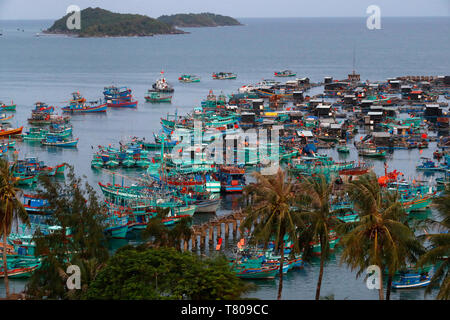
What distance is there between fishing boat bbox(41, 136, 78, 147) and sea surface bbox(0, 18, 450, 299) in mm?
922

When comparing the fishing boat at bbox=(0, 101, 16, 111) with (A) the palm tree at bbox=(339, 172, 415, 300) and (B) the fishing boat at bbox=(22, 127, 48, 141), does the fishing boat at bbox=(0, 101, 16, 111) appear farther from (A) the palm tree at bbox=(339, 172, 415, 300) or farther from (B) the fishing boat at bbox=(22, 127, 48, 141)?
(A) the palm tree at bbox=(339, 172, 415, 300)

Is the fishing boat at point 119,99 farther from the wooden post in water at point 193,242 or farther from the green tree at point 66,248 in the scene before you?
the green tree at point 66,248

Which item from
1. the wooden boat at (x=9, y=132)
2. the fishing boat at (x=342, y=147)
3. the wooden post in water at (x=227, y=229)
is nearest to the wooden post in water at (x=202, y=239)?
the wooden post in water at (x=227, y=229)

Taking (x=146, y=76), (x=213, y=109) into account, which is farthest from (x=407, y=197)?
(x=146, y=76)

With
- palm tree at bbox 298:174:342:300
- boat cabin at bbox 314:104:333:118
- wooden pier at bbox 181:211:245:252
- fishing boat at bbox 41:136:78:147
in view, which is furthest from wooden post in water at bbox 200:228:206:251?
boat cabin at bbox 314:104:333:118

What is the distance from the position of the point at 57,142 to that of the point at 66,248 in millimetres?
32499

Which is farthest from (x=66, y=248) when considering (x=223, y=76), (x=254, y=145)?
(x=223, y=76)

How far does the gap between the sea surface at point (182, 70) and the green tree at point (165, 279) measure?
6.96 metres

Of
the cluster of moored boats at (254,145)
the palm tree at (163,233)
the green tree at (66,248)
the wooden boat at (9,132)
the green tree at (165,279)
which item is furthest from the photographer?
the wooden boat at (9,132)

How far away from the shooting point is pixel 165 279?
1605 cm

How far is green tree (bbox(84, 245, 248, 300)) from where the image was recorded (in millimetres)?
15391

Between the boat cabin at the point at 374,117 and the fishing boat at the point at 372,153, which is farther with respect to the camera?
the boat cabin at the point at 374,117

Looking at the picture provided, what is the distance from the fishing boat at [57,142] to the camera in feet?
173

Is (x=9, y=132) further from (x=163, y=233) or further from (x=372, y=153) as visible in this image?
(x=163, y=233)
